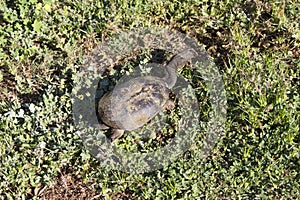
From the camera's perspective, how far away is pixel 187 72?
15.9 ft

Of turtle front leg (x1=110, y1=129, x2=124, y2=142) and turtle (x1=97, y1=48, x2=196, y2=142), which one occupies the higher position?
turtle (x1=97, y1=48, x2=196, y2=142)

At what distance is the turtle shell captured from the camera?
4.29 m

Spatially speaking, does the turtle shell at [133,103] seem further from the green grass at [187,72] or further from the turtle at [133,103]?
the green grass at [187,72]

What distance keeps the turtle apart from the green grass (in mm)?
306

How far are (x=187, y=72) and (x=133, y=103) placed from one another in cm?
75

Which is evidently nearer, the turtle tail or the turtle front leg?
the turtle front leg

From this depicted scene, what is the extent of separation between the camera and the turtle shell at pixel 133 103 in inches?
169

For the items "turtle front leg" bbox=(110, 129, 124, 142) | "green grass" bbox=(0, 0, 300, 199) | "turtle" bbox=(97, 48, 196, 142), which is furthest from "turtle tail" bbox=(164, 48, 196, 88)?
"turtle front leg" bbox=(110, 129, 124, 142)

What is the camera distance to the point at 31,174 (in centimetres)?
421

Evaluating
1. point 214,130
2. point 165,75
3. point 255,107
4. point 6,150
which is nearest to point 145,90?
point 165,75

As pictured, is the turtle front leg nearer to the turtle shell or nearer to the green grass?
the turtle shell

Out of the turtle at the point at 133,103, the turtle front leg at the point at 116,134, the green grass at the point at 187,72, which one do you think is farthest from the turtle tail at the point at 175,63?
the turtle front leg at the point at 116,134

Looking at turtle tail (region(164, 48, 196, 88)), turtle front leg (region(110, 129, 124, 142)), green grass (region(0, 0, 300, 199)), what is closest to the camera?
green grass (region(0, 0, 300, 199))

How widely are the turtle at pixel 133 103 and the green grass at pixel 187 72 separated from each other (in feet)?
1.01
